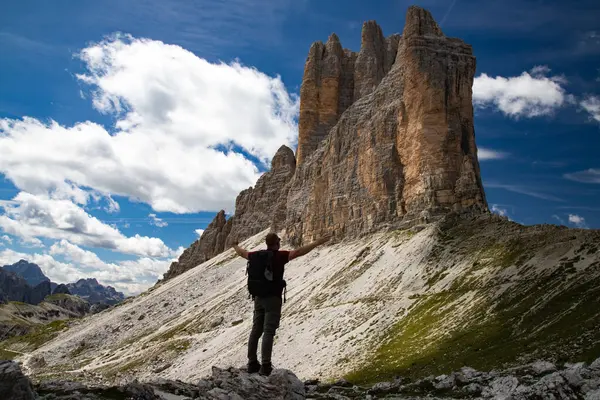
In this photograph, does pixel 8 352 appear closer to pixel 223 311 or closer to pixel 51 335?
pixel 51 335

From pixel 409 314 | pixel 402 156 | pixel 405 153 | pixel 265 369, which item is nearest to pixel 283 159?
pixel 402 156

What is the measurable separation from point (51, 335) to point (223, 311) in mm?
65781

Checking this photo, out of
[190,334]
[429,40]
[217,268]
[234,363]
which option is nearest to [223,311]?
[190,334]

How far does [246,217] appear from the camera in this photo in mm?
157125

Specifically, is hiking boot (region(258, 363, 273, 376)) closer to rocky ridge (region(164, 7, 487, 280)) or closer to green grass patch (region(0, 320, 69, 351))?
rocky ridge (region(164, 7, 487, 280))

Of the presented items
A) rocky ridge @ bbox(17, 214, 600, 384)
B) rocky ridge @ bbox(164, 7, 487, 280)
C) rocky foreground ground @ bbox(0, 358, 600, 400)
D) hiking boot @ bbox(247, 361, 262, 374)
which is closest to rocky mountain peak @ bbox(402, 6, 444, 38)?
rocky ridge @ bbox(164, 7, 487, 280)

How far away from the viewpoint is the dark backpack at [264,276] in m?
12.0

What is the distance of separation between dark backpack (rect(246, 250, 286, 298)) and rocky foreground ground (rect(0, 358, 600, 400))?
2073 millimetres

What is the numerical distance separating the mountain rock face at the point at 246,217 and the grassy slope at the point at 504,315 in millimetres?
103379

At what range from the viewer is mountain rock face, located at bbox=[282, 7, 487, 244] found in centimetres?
7619

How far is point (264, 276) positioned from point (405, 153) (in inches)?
3041

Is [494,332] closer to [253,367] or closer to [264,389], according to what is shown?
[253,367]

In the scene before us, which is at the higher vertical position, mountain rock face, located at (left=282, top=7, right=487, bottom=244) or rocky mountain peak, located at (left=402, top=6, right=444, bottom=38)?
rocky mountain peak, located at (left=402, top=6, right=444, bottom=38)

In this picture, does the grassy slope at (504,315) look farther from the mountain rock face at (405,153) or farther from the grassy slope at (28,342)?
the grassy slope at (28,342)
